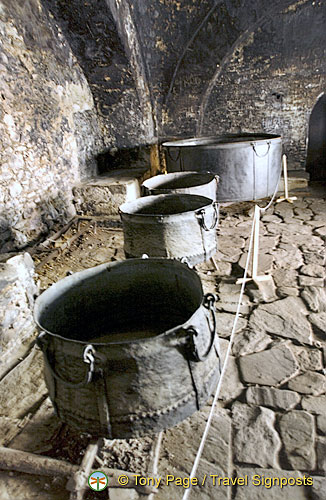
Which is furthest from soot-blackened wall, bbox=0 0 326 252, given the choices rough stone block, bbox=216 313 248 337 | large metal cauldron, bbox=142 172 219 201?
rough stone block, bbox=216 313 248 337

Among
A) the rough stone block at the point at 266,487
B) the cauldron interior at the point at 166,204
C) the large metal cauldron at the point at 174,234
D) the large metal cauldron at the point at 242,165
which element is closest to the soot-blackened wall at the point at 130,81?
the cauldron interior at the point at 166,204

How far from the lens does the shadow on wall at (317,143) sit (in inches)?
326

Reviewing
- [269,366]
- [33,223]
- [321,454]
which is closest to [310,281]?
[269,366]

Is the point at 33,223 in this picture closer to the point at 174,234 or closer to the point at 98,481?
the point at 174,234

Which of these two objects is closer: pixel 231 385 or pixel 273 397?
pixel 273 397

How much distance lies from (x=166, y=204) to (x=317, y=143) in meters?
6.94

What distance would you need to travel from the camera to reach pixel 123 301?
2.22 m

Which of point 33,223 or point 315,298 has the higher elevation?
point 33,223

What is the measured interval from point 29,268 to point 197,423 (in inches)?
78.0

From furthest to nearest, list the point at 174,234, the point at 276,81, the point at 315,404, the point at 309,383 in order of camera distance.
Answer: the point at 276,81, the point at 174,234, the point at 309,383, the point at 315,404

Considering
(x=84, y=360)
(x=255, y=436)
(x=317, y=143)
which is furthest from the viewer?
(x=317, y=143)

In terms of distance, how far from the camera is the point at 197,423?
82.9 inches

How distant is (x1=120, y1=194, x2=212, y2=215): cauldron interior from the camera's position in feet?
10.2

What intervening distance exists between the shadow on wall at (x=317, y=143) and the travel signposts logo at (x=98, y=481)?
8.71m
